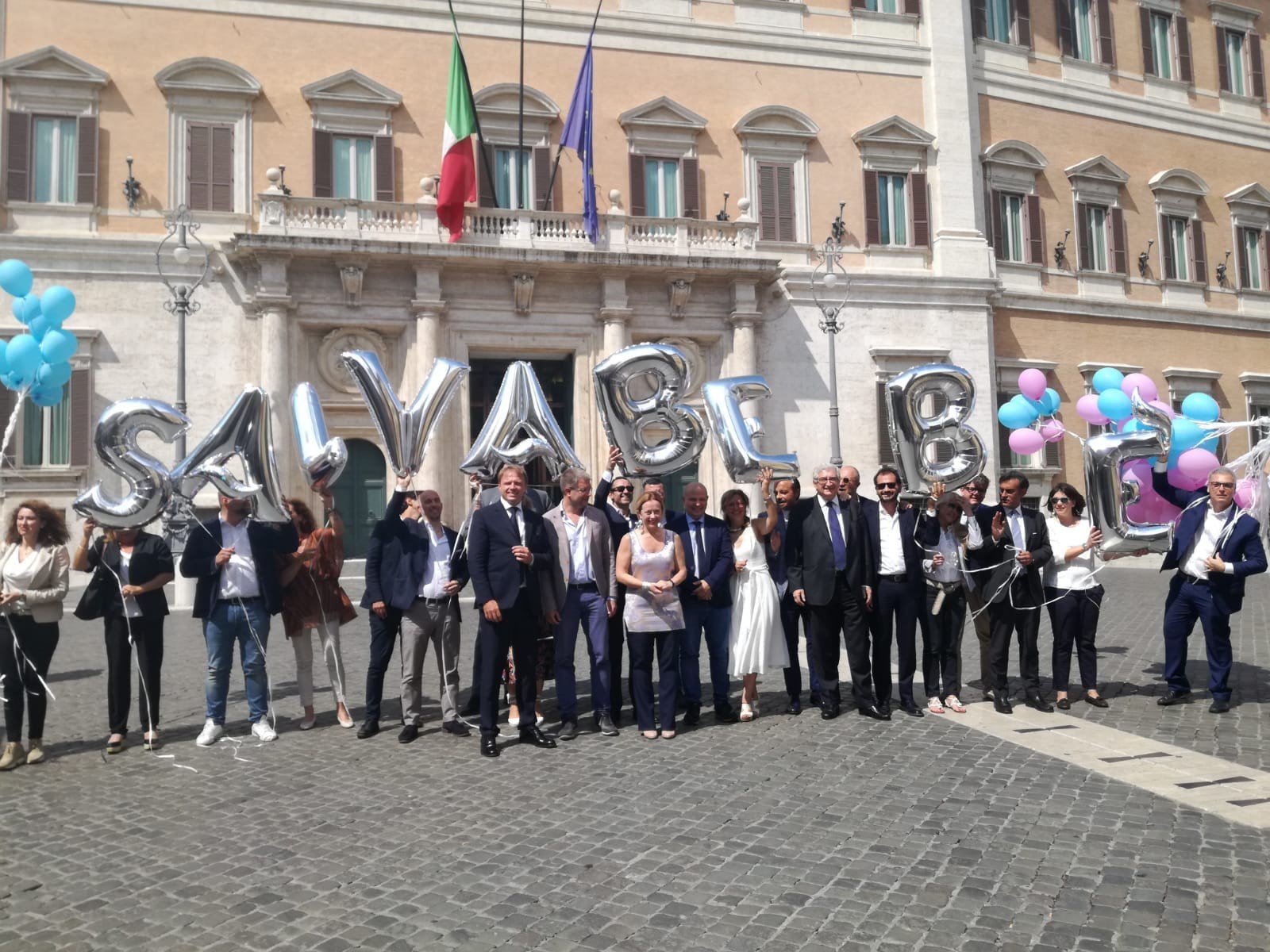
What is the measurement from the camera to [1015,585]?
688cm

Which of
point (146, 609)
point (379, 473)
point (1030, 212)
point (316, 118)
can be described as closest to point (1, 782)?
point (146, 609)

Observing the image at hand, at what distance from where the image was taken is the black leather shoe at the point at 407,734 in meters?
6.18

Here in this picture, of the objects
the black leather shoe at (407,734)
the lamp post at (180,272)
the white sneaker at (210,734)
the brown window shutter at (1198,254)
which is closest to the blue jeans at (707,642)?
the black leather shoe at (407,734)

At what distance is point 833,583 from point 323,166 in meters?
15.2

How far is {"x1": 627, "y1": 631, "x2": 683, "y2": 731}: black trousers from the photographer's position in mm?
6164

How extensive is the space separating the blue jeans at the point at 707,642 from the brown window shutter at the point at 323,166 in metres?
14.5

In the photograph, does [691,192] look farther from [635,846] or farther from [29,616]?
[635,846]

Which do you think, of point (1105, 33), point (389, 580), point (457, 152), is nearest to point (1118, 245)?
point (1105, 33)

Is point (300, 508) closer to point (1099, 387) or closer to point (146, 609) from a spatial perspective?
point (146, 609)

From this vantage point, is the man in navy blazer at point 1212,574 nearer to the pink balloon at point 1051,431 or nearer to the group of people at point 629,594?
the group of people at point 629,594

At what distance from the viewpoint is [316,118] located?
18.3 meters

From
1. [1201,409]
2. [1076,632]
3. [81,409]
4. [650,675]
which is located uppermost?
[81,409]

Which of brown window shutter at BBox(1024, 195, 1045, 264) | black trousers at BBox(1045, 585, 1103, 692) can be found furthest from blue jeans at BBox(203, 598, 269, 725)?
brown window shutter at BBox(1024, 195, 1045, 264)

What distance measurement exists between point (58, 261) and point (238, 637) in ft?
45.3
